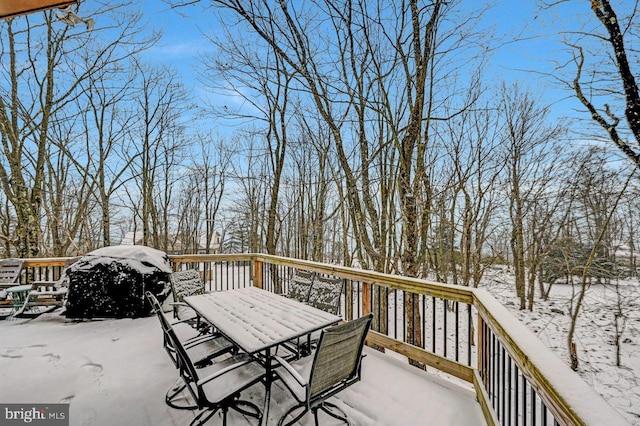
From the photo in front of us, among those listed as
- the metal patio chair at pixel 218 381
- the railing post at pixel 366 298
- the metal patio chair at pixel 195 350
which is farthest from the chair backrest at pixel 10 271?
the railing post at pixel 366 298

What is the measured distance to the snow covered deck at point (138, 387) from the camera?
90.5 inches

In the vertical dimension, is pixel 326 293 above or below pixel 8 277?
above

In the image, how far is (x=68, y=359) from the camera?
10.6 ft

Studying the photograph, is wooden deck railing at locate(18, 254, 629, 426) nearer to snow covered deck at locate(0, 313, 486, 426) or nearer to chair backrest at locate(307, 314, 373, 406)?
snow covered deck at locate(0, 313, 486, 426)

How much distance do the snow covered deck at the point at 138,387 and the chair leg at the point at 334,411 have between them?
0.19 feet

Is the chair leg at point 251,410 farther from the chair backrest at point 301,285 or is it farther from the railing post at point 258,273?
the railing post at point 258,273

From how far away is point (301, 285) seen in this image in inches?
150

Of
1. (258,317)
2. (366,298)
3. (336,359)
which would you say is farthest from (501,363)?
(258,317)

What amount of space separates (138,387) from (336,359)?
1.98 meters

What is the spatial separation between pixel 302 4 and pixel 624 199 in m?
7.82

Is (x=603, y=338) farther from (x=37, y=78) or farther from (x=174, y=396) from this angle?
(x=37, y=78)

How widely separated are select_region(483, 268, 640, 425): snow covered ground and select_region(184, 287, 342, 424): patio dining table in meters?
5.86

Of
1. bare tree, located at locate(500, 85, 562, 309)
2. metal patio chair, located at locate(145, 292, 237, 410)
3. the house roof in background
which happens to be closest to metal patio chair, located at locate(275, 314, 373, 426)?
metal patio chair, located at locate(145, 292, 237, 410)

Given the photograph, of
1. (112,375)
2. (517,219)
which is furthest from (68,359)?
(517,219)
